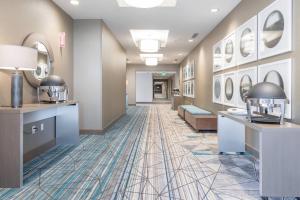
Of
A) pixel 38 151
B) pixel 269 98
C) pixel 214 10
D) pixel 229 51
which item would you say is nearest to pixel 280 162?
pixel 269 98

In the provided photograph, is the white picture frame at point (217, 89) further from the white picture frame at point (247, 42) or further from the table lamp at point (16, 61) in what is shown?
the table lamp at point (16, 61)

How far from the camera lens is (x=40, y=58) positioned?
15.1 feet

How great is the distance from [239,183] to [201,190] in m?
0.58

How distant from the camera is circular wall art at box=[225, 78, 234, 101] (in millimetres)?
5633

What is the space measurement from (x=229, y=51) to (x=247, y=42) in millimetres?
1126

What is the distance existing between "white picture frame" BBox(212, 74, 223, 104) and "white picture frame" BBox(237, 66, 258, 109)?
1.26 metres

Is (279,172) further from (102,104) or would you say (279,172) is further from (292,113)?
(102,104)

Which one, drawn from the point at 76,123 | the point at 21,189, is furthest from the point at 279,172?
the point at 76,123

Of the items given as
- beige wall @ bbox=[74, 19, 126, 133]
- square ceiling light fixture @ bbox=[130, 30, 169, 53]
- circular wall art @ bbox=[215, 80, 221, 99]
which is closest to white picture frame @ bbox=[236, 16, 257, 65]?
circular wall art @ bbox=[215, 80, 221, 99]

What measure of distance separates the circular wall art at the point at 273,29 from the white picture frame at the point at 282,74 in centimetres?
33

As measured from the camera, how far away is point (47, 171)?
3.52m

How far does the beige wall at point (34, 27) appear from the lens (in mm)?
3529

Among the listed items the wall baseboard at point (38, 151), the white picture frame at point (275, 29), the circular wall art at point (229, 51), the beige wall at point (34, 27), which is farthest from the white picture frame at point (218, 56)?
the wall baseboard at point (38, 151)

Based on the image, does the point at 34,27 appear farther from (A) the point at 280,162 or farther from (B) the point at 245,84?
(A) the point at 280,162
